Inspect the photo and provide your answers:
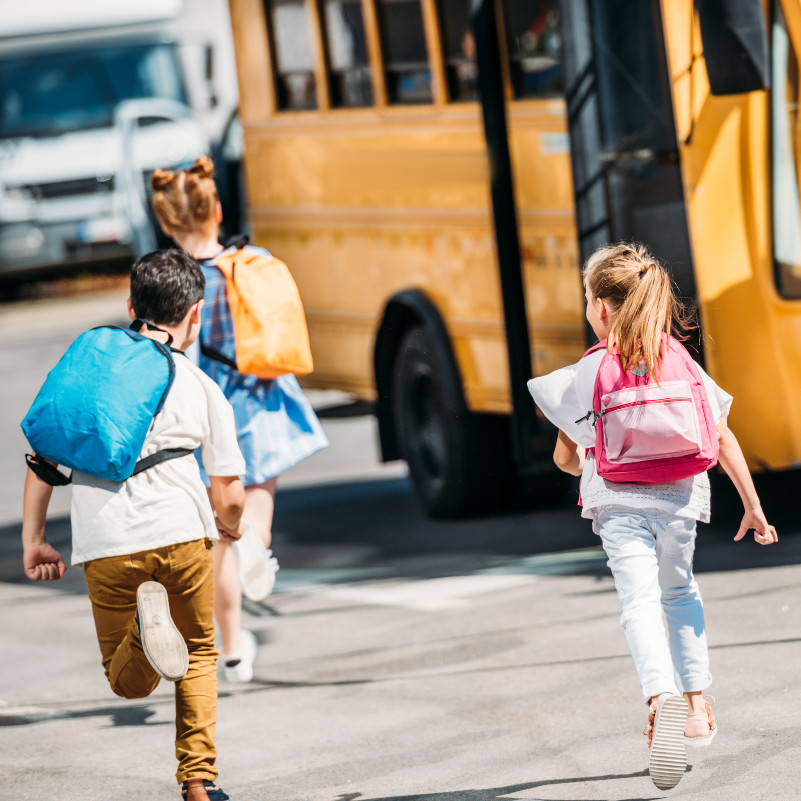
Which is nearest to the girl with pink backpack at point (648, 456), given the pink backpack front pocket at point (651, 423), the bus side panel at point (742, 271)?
the pink backpack front pocket at point (651, 423)

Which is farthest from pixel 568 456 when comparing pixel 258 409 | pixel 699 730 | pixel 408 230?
pixel 408 230

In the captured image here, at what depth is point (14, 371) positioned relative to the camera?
1652 centimetres

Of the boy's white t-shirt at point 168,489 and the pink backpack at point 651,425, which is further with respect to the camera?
the boy's white t-shirt at point 168,489

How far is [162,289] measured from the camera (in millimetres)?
4578

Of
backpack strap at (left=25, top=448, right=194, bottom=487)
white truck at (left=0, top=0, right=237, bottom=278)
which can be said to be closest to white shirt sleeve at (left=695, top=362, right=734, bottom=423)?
backpack strap at (left=25, top=448, right=194, bottom=487)

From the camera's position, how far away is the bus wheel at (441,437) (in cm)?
848

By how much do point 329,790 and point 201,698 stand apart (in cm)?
55

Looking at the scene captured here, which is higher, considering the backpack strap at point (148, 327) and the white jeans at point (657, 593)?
the backpack strap at point (148, 327)

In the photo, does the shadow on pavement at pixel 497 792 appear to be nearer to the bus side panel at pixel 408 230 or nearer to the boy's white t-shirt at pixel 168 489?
the boy's white t-shirt at pixel 168 489

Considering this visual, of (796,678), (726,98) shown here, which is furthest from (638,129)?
(796,678)

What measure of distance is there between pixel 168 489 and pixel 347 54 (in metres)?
5.11

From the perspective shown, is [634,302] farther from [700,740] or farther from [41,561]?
[41,561]

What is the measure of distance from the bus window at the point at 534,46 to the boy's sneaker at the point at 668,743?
12.9ft

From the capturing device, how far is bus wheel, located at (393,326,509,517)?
8477 mm
